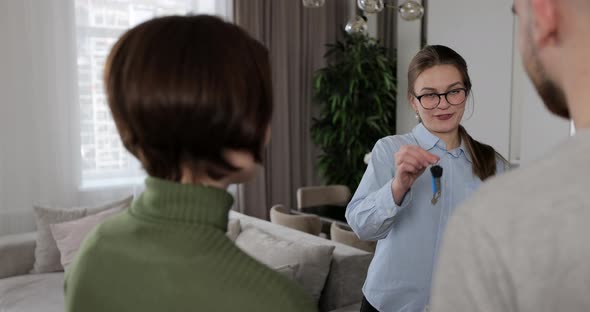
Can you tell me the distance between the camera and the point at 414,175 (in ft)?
4.13

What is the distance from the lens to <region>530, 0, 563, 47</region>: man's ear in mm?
557

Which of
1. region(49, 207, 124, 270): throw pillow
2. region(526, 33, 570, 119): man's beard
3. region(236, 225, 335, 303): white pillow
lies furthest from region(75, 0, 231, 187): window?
region(526, 33, 570, 119): man's beard

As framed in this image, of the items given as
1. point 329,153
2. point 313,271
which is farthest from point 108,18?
point 313,271

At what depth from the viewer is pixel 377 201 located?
1.32 m

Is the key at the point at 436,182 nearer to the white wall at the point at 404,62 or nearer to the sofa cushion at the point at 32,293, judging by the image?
the sofa cushion at the point at 32,293

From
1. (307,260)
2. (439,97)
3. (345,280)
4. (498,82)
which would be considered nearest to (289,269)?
(307,260)

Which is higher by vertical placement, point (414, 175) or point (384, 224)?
point (414, 175)

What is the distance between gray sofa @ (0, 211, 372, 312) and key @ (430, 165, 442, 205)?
127 centimetres

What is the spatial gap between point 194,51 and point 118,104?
0.12 meters

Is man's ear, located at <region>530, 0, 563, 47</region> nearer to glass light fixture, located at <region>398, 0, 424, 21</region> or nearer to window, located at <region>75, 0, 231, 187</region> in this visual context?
glass light fixture, located at <region>398, 0, 424, 21</region>

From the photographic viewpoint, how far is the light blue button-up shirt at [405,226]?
1334 millimetres

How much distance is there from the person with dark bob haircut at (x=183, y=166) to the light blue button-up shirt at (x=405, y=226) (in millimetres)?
669

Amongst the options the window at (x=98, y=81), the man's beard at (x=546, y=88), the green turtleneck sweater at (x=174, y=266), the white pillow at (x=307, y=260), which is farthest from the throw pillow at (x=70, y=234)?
the man's beard at (x=546, y=88)

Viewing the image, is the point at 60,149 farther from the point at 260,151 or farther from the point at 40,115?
the point at 260,151
